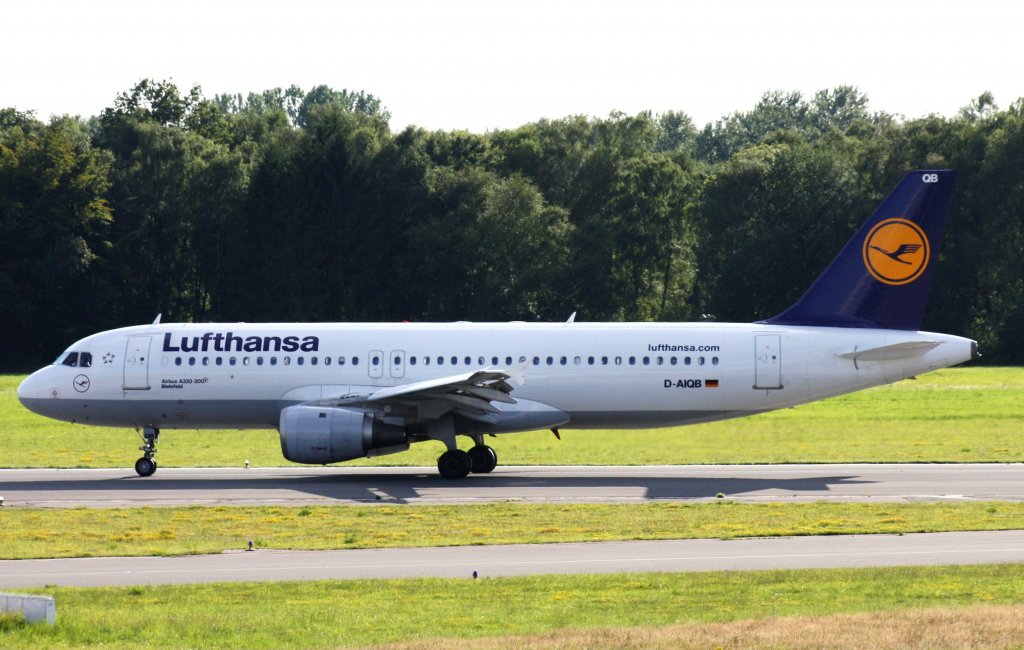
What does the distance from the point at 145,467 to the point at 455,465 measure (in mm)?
7895

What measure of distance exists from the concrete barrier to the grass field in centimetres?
2263

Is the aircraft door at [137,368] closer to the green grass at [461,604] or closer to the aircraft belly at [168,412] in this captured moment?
→ the aircraft belly at [168,412]

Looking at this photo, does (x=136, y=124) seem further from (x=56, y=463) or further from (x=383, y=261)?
(x=56, y=463)

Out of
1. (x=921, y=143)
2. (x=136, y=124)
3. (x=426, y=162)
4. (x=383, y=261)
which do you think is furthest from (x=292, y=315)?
(x=921, y=143)

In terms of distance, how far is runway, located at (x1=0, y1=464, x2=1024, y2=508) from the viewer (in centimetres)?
2883

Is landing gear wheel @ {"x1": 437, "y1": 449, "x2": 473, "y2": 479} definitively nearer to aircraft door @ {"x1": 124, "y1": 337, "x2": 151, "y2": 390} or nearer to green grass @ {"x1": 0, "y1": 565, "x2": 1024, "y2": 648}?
aircraft door @ {"x1": 124, "y1": 337, "x2": 151, "y2": 390}

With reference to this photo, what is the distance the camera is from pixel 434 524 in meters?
25.0

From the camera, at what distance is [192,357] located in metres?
35.2

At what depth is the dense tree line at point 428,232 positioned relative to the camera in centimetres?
8256

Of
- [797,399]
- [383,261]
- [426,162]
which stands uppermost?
[426,162]

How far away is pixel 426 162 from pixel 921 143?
3116 cm

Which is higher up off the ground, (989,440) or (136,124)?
(136,124)

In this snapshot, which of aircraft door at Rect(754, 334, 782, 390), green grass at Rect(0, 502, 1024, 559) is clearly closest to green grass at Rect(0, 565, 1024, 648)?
green grass at Rect(0, 502, 1024, 559)

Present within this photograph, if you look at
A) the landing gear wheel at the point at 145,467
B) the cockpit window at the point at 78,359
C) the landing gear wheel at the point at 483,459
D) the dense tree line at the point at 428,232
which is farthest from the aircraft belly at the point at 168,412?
the dense tree line at the point at 428,232
